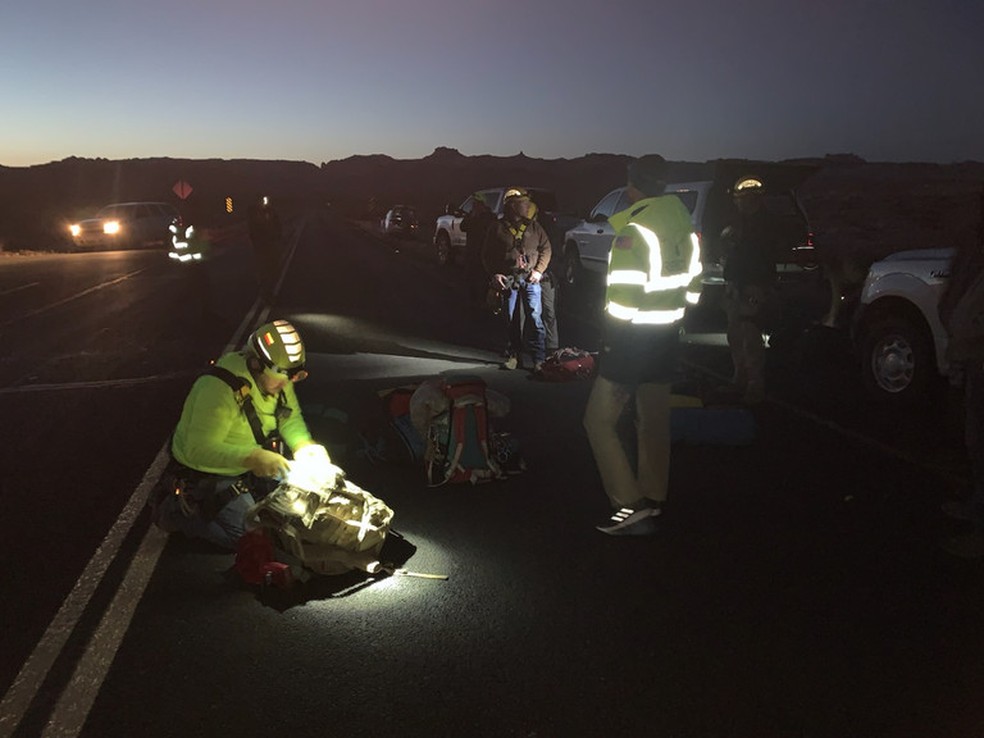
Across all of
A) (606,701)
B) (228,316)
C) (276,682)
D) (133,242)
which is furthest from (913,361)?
(133,242)

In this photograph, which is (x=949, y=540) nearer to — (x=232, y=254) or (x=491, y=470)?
(x=491, y=470)

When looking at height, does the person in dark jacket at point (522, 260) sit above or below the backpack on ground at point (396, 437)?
above

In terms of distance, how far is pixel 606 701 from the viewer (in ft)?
10.7

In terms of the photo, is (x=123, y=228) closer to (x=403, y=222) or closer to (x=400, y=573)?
(x=403, y=222)

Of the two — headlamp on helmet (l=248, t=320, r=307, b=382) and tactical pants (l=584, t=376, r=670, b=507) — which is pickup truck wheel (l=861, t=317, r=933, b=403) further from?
headlamp on helmet (l=248, t=320, r=307, b=382)

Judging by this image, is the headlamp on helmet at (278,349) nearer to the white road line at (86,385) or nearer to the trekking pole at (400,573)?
the trekking pole at (400,573)

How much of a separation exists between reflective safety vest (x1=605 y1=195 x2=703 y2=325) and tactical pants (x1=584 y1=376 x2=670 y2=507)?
449 mm

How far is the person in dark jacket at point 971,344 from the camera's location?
4.48 metres

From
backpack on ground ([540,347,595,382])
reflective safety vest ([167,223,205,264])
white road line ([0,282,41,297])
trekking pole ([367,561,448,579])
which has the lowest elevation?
trekking pole ([367,561,448,579])

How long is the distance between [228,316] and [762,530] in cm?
1100

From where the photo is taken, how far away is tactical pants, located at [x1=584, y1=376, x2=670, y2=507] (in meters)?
4.81

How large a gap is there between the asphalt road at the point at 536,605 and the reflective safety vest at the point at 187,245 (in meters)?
10.4

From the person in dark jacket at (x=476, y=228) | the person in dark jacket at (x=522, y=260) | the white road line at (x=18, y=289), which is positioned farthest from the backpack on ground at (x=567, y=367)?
the white road line at (x=18, y=289)

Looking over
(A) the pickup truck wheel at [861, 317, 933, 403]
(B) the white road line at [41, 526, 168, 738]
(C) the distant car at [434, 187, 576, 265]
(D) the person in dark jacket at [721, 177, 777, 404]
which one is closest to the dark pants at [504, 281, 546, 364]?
(D) the person in dark jacket at [721, 177, 777, 404]
